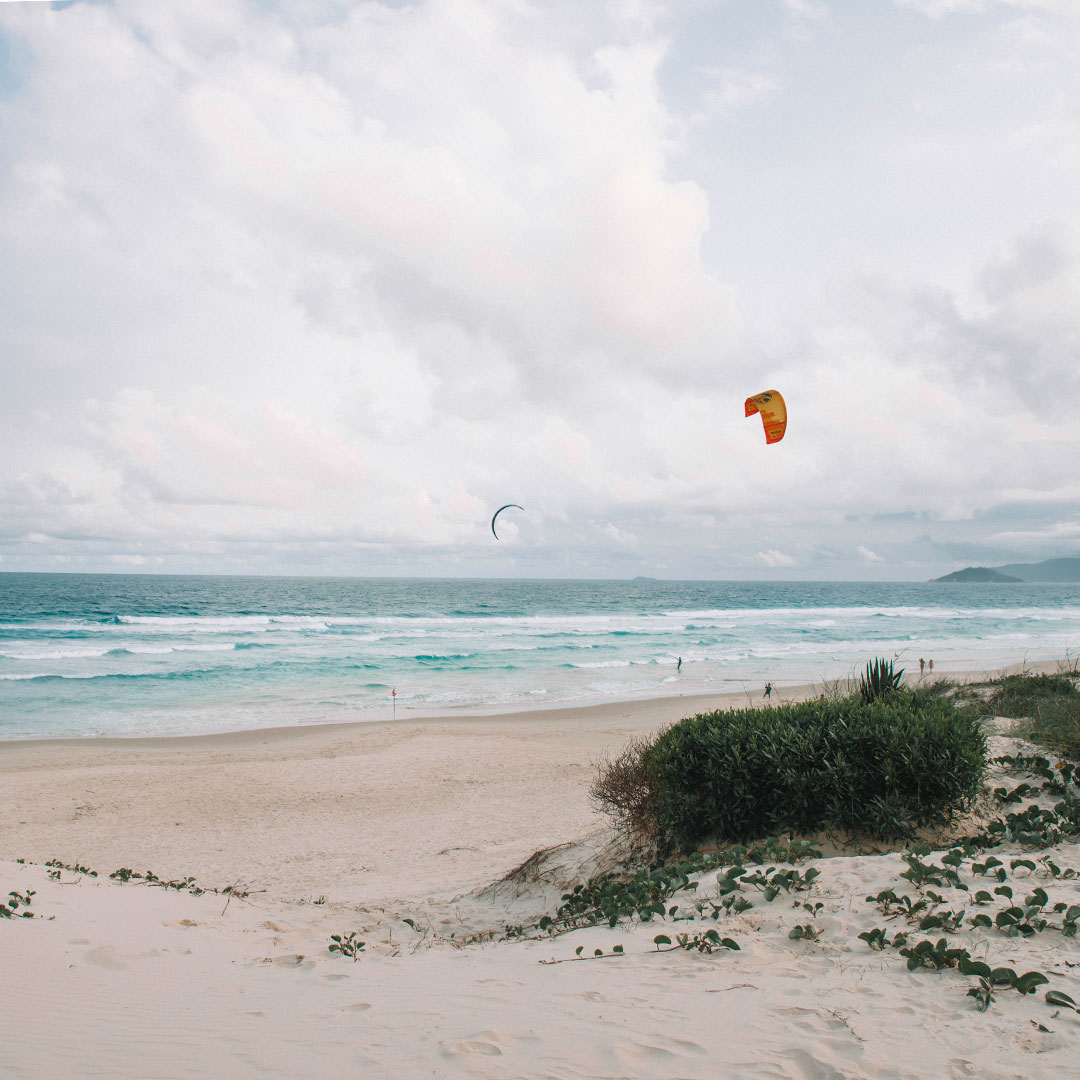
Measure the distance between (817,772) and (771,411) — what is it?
6680mm

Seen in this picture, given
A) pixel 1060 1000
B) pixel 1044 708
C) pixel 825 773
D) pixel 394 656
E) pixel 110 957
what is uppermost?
pixel 825 773

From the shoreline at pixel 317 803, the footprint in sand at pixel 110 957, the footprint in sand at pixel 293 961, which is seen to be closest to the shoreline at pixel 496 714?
the shoreline at pixel 317 803

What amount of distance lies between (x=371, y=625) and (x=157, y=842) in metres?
44.8

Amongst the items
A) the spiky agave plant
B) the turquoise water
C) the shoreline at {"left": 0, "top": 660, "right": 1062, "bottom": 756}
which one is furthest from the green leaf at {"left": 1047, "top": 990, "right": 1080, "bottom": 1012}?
the turquoise water

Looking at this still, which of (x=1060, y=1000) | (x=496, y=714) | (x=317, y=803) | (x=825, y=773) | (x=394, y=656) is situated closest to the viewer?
(x=1060, y=1000)

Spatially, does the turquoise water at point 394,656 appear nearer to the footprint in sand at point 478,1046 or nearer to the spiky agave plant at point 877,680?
the spiky agave plant at point 877,680

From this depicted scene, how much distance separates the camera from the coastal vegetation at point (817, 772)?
5594 millimetres

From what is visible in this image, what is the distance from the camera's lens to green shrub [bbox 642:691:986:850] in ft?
18.4

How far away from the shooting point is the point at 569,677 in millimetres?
30375

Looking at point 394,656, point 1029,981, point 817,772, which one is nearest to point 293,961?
point 817,772

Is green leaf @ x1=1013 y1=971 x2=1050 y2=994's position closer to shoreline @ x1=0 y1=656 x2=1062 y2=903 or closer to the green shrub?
the green shrub

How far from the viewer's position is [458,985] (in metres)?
4.10

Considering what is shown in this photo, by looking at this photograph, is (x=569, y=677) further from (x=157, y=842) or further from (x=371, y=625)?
(x=371, y=625)

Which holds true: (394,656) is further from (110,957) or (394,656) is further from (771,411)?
(110,957)
